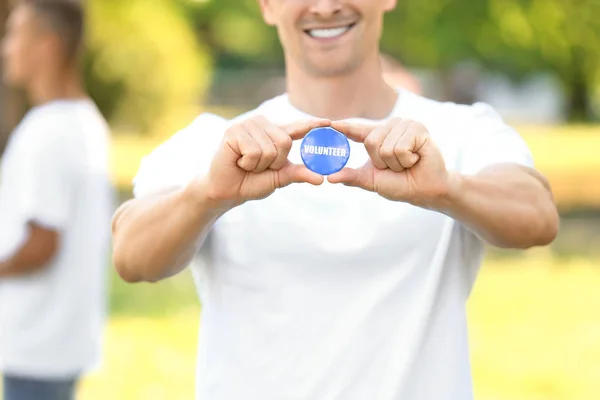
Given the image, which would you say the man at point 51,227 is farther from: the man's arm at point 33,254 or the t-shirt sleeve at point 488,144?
the t-shirt sleeve at point 488,144

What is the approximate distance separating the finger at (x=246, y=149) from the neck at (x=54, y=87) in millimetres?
2413

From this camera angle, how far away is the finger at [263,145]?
81.7 inches

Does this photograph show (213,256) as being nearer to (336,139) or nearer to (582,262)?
(336,139)

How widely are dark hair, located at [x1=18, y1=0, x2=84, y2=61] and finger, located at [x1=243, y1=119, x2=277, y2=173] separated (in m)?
2.54

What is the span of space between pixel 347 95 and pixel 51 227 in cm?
193

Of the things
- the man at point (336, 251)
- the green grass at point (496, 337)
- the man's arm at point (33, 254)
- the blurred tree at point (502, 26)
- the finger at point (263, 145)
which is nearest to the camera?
the finger at point (263, 145)

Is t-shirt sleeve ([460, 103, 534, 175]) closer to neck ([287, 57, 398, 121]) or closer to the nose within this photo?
neck ([287, 57, 398, 121])

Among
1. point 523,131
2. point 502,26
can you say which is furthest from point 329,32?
point 523,131

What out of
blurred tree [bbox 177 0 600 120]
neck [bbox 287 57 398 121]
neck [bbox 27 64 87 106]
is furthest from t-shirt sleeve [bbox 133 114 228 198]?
blurred tree [bbox 177 0 600 120]

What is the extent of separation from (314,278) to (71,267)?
2.04 metres

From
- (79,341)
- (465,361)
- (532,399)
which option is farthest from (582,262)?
(465,361)

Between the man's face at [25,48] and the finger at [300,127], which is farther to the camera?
the man's face at [25,48]

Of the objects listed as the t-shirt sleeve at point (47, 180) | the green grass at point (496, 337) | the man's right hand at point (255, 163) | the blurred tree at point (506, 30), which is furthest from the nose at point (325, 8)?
the blurred tree at point (506, 30)

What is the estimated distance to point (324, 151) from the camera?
7.00 ft
